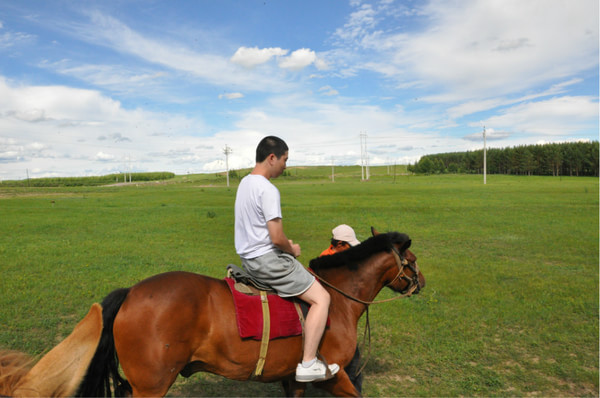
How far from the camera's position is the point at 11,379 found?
7.82 ft

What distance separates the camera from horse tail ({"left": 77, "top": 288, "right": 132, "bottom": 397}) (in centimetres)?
324

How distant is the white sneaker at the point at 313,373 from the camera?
3873 mm

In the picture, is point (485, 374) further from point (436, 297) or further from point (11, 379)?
point (11, 379)

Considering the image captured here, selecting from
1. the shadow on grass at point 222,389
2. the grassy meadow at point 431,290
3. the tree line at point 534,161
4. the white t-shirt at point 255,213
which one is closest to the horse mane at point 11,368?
the white t-shirt at point 255,213

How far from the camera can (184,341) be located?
347 centimetres

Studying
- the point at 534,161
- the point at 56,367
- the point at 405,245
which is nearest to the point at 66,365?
the point at 56,367

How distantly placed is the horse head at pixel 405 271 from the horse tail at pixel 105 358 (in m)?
3.06

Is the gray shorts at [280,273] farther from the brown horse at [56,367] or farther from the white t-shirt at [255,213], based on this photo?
the brown horse at [56,367]

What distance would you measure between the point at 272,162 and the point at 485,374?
5206 mm

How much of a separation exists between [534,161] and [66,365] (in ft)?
446

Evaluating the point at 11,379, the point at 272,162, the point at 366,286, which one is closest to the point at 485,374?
the point at 366,286

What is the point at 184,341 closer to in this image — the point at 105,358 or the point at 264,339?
the point at 105,358

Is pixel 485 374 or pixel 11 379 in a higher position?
pixel 11 379

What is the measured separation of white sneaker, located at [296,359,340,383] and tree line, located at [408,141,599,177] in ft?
403
